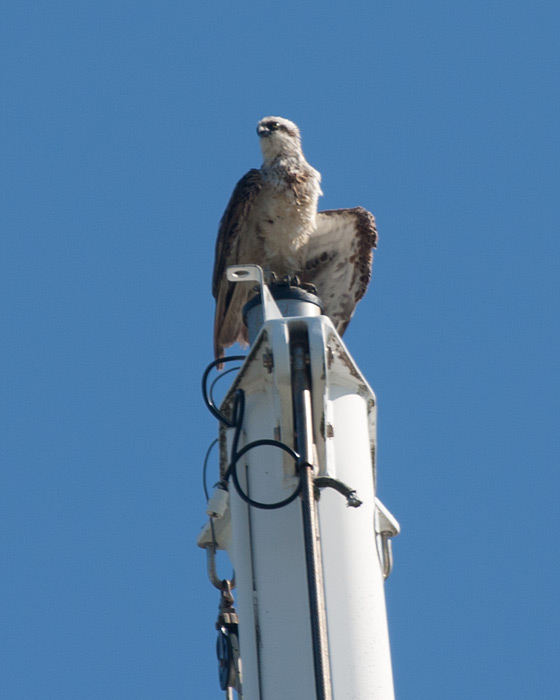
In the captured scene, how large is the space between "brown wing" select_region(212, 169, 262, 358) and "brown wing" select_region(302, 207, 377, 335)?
55cm

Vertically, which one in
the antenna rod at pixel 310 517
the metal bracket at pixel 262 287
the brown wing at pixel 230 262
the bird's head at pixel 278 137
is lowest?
the antenna rod at pixel 310 517

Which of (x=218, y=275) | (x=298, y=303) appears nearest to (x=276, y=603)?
(x=298, y=303)

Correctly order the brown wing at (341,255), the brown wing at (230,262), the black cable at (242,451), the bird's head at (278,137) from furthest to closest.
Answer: the bird's head at (278,137) → the brown wing at (341,255) → the brown wing at (230,262) → the black cable at (242,451)

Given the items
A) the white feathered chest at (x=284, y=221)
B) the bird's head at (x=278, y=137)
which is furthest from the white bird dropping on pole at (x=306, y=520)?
the bird's head at (x=278, y=137)

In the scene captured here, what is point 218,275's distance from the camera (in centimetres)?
834

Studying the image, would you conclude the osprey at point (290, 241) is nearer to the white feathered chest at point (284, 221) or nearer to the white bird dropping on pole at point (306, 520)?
the white feathered chest at point (284, 221)

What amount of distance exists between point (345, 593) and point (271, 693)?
409 mm

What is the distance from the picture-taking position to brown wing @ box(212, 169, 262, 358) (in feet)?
27.0

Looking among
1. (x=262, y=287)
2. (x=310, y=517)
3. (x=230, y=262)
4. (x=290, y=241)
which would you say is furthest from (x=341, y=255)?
(x=310, y=517)

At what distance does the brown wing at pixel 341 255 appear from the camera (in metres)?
8.66

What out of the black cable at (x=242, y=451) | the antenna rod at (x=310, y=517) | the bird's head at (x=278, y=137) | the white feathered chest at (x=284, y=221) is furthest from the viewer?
the bird's head at (x=278, y=137)

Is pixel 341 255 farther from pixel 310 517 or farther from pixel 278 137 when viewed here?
pixel 310 517

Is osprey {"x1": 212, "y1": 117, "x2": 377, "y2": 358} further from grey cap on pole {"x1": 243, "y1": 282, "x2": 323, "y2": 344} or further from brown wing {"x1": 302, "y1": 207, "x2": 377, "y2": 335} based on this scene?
grey cap on pole {"x1": 243, "y1": 282, "x2": 323, "y2": 344}

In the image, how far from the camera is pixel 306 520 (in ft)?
12.3
